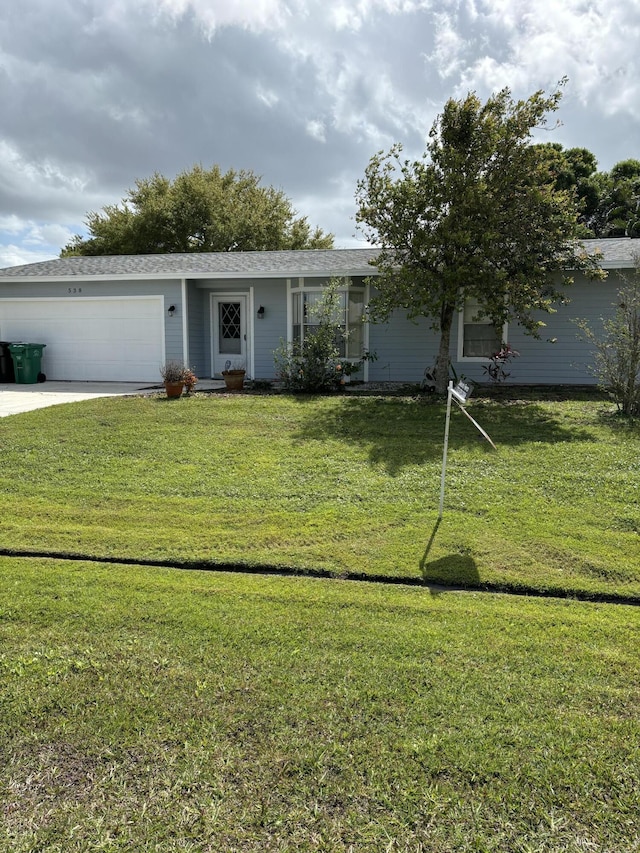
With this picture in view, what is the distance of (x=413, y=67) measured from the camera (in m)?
10.7

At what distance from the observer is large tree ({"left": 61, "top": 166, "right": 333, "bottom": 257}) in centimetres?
3080

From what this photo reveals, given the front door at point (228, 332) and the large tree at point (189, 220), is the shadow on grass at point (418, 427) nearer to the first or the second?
the front door at point (228, 332)

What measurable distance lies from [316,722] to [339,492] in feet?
10.7

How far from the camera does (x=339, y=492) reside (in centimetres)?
557

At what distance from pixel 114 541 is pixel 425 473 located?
10.6 feet

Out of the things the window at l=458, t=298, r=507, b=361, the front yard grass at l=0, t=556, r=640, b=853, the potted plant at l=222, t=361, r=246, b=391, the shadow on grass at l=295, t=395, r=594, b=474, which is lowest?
the front yard grass at l=0, t=556, r=640, b=853

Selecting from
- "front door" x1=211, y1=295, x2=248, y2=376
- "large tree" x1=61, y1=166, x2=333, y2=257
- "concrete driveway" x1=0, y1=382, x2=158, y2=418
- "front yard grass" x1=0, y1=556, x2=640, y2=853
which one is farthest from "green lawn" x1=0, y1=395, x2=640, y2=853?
"large tree" x1=61, y1=166, x2=333, y2=257

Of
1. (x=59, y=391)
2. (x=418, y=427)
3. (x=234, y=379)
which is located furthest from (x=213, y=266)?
(x=418, y=427)

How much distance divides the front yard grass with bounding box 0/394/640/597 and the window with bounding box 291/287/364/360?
13.8 feet

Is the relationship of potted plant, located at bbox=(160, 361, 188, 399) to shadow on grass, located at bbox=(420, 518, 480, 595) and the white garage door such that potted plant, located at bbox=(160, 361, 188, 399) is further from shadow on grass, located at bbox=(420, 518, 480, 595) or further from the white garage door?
shadow on grass, located at bbox=(420, 518, 480, 595)

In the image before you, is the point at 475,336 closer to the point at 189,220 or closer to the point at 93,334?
the point at 93,334

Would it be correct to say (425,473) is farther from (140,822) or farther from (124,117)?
(124,117)

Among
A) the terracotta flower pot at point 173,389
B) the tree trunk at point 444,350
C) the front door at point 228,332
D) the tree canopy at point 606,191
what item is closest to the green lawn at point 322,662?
the terracotta flower pot at point 173,389

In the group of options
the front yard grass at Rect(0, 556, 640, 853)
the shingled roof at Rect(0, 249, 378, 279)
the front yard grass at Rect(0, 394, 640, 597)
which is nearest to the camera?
the front yard grass at Rect(0, 556, 640, 853)
